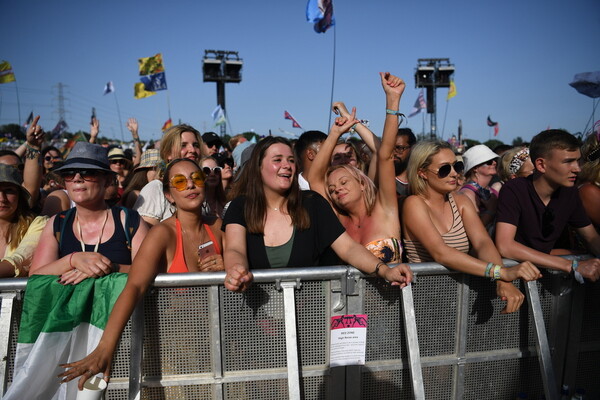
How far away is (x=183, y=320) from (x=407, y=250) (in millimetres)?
1707

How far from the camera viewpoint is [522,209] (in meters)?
3.11

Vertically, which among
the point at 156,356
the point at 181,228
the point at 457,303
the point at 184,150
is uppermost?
the point at 184,150

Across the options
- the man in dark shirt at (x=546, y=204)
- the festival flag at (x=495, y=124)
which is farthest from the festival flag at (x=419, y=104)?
the man in dark shirt at (x=546, y=204)

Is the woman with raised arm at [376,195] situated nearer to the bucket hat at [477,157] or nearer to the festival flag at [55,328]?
the festival flag at [55,328]

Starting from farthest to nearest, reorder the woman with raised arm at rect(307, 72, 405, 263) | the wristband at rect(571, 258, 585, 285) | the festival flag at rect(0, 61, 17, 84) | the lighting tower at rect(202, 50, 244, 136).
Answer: the lighting tower at rect(202, 50, 244, 136)
the festival flag at rect(0, 61, 17, 84)
the woman with raised arm at rect(307, 72, 405, 263)
the wristband at rect(571, 258, 585, 285)

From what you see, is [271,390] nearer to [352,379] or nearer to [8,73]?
[352,379]

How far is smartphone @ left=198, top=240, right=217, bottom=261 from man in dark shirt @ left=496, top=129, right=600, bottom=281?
2059 millimetres

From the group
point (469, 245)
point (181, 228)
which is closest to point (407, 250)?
point (469, 245)

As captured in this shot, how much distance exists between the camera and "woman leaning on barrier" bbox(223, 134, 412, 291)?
9.00 feet

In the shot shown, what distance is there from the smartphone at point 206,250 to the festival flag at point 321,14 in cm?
707

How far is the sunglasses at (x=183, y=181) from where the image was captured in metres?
2.98

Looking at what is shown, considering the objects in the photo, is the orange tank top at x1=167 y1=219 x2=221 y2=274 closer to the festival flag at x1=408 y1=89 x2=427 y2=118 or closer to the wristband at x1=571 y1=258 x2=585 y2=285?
the wristband at x1=571 y1=258 x2=585 y2=285

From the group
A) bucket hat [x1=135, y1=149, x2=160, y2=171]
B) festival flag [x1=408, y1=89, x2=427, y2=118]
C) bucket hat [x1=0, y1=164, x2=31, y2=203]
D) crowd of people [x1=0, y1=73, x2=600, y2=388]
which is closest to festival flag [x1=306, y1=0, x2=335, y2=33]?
bucket hat [x1=135, y1=149, x2=160, y2=171]

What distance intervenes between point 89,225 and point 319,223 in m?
1.61
